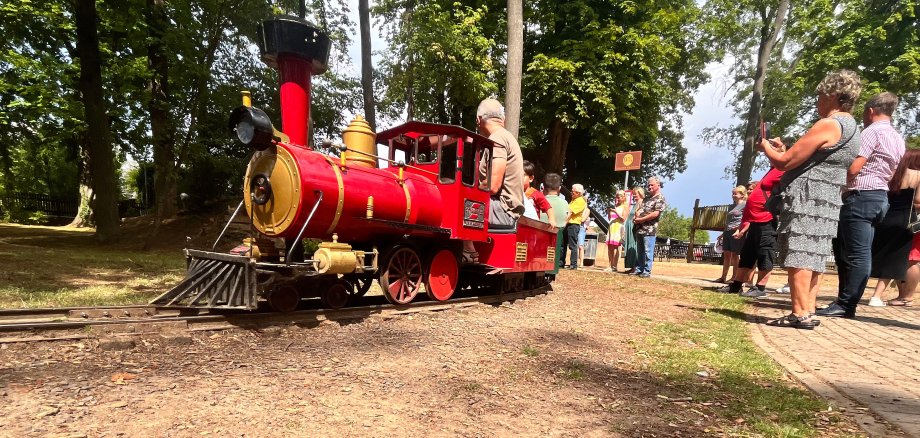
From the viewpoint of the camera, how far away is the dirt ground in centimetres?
203

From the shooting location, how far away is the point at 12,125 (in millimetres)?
13969

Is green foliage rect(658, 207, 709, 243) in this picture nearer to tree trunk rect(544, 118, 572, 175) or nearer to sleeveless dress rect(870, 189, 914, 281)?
tree trunk rect(544, 118, 572, 175)

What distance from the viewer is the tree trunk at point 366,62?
44.3 feet

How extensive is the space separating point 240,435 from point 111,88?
17.7 m

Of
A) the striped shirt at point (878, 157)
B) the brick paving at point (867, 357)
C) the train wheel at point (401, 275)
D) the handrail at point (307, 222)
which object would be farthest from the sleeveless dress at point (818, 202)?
the handrail at point (307, 222)

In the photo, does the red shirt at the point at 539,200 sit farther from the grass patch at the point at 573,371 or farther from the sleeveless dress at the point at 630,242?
the grass patch at the point at 573,371

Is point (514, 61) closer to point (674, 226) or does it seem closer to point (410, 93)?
point (410, 93)

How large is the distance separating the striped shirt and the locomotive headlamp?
235 inches

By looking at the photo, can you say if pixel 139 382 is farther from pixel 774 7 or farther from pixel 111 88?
pixel 774 7

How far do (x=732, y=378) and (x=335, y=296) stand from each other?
342 cm

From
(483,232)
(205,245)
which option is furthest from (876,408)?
(205,245)

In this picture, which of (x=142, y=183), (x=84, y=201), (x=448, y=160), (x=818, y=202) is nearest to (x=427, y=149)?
(x=448, y=160)

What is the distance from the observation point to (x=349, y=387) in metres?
2.53

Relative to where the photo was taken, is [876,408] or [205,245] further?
[205,245]
